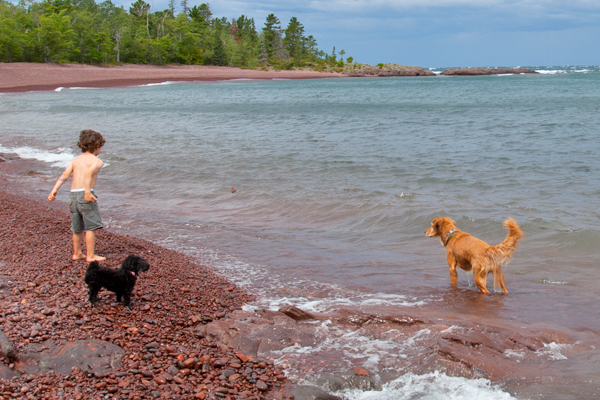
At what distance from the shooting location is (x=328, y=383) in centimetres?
428

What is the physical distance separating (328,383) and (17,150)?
20.4m

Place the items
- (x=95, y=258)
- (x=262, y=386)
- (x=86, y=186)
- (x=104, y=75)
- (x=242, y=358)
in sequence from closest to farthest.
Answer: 1. (x=262, y=386)
2. (x=242, y=358)
3. (x=86, y=186)
4. (x=95, y=258)
5. (x=104, y=75)

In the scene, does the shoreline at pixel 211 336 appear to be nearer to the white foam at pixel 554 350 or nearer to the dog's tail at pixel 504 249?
the white foam at pixel 554 350

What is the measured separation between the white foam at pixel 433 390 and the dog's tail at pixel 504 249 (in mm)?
2511

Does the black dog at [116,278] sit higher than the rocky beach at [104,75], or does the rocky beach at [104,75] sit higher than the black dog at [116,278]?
the rocky beach at [104,75]

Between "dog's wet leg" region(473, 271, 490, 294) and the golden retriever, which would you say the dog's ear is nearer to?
the golden retriever

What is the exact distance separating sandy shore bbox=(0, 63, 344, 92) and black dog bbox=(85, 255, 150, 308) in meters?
61.1

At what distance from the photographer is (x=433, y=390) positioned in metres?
4.21

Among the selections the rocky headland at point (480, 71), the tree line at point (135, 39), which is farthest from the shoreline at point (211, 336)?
the rocky headland at point (480, 71)

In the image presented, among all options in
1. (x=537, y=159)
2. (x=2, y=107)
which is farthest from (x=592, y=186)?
(x=2, y=107)

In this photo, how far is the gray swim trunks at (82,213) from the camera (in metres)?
Result: 6.37

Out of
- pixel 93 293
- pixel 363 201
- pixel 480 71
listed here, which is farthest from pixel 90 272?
pixel 480 71

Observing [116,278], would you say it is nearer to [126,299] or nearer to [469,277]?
[126,299]

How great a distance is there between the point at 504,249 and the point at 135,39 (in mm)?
114651
